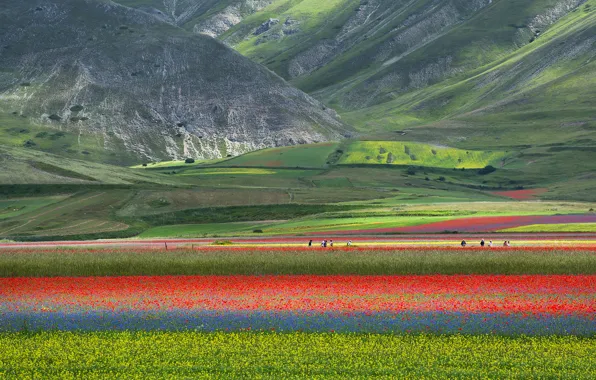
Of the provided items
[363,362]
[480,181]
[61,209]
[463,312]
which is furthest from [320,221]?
[480,181]

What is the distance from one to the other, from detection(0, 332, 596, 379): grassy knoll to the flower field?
7 cm

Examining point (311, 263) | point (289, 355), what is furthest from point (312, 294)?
point (289, 355)

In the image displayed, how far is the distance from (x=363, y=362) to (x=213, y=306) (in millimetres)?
11514

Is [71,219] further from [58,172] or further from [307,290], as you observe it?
[307,290]

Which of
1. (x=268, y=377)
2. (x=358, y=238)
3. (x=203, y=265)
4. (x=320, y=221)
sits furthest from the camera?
(x=320, y=221)

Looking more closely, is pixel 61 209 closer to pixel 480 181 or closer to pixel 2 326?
pixel 2 326

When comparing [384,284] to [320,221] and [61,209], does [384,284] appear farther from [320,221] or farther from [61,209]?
[61,209]

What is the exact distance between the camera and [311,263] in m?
49.7

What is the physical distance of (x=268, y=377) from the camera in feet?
81.2

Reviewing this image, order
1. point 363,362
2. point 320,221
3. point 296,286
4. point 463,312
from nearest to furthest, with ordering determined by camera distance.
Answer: point 363,362 → point 463,312 → point 296,286 → point 320,221

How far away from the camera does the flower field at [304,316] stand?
26.4 m

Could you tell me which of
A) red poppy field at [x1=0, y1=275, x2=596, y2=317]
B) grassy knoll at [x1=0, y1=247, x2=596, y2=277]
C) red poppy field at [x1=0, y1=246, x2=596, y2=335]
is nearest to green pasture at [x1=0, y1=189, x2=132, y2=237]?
red poppy field at [x1=0, y1=246, x2=596, y2=335]

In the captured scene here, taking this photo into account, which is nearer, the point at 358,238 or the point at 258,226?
the point at 358,238

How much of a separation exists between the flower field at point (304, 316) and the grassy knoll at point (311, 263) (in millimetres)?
125
